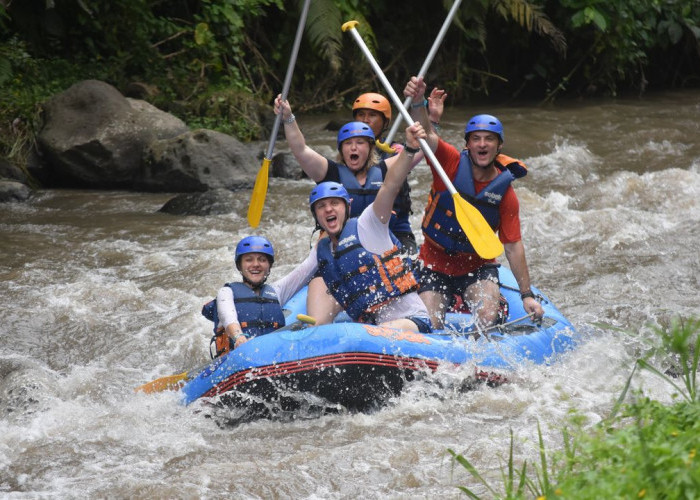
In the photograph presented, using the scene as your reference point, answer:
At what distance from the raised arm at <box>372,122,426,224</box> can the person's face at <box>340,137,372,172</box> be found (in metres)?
0.65

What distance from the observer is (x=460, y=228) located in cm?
504

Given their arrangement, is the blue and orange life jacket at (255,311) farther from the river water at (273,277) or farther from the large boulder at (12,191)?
the large boulder at (12,191)

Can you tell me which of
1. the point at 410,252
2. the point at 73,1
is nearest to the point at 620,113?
the point at 73,1

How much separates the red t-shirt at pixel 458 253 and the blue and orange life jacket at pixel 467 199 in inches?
1.1

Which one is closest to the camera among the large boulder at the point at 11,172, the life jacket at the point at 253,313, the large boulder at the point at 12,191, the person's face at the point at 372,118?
the life jacket at the point at 253,313

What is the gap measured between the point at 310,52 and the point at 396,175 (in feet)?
29.6

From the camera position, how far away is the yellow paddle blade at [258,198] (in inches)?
246

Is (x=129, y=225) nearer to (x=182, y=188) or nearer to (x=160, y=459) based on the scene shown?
(x=182, y=188)

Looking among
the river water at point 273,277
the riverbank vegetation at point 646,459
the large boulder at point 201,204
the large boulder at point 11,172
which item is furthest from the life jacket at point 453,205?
the large boulder at point 11,172

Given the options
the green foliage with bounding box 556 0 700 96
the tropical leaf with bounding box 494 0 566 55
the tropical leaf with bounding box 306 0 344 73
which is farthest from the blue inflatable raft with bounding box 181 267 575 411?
the green foliage with bounding box 556 0 700 96

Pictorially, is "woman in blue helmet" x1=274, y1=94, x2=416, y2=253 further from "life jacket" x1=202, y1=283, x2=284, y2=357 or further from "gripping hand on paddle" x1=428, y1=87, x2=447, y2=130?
"life jacket" x1=202, y1=283, x2=284, y2=357

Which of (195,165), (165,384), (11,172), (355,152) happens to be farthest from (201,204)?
(165,384)

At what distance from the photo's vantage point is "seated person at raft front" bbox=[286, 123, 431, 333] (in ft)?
15.5

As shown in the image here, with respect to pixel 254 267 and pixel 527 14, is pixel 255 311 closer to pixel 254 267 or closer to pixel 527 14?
pixel 254 267
